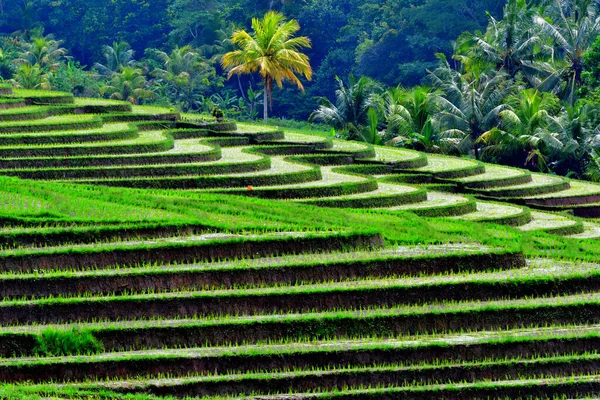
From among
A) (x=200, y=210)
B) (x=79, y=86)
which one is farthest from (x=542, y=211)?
(x=79, y=86)

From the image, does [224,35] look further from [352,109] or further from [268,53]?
[268,53]

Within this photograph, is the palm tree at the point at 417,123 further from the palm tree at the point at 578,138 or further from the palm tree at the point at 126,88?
the palm tree at the point at 126,88

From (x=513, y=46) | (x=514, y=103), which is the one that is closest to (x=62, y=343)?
(x=514, y=103)

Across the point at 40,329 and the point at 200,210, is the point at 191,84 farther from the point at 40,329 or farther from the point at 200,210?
the point at 40,329

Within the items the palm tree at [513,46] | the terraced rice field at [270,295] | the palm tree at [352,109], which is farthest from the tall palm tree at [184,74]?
the terraced rice field at [270,295]

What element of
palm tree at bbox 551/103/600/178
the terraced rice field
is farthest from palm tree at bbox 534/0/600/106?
the terraced rice field
